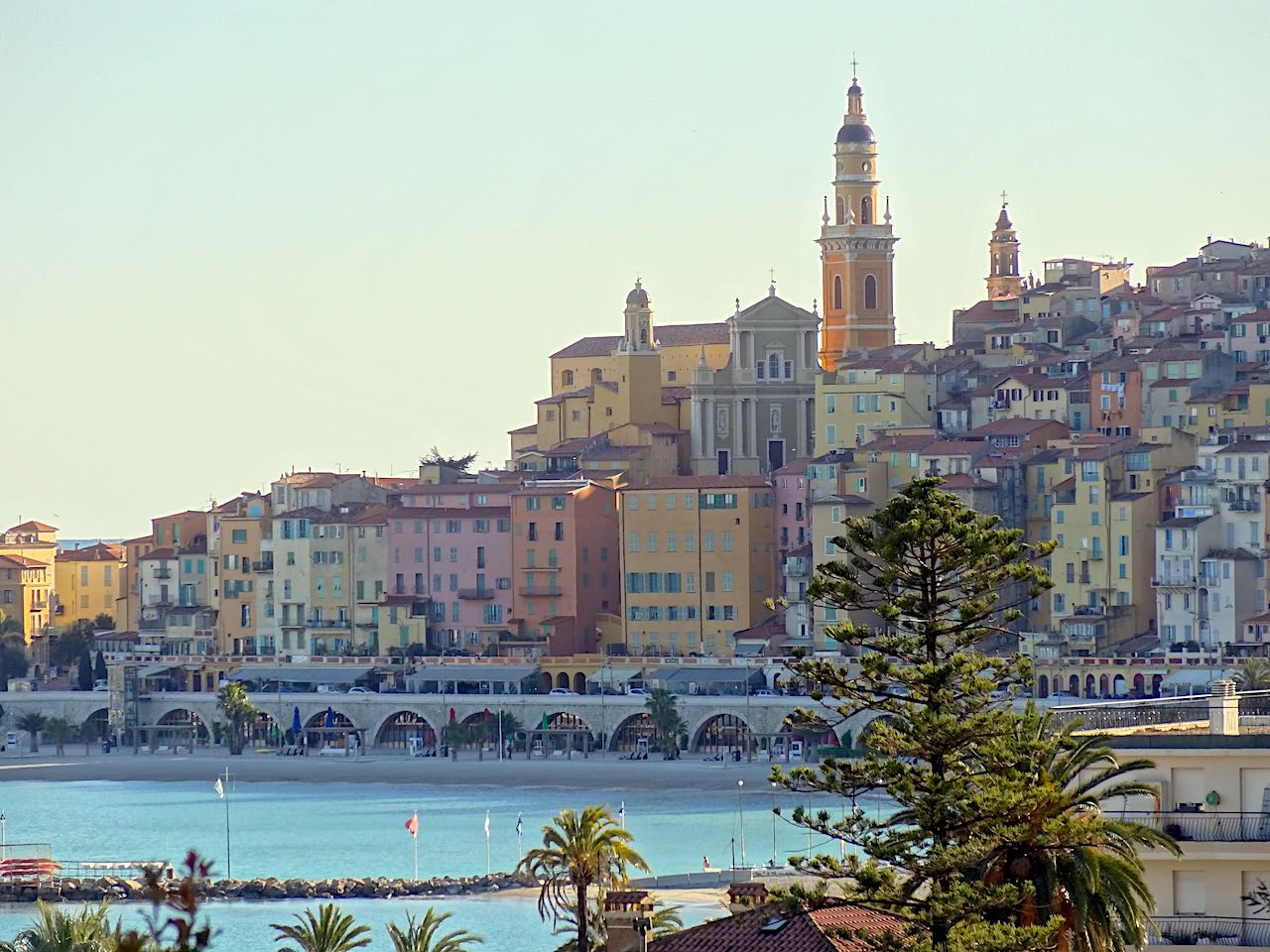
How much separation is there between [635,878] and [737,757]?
29.3 metres

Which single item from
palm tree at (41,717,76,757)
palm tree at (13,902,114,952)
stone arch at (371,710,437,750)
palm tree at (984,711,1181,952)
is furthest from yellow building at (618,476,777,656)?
palm tree at (984,711,1181,952)

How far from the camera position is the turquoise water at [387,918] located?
58.1 meters

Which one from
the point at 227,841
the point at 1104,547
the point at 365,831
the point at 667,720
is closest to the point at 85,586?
the point at 667,720

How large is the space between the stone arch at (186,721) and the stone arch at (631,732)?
15.4 m

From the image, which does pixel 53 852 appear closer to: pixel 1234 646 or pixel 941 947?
pixel 1234 646

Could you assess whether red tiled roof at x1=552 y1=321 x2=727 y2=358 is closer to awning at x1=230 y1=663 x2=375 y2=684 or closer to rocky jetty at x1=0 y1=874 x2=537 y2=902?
awning at x1=230 y1=663 x2=375 y2=684

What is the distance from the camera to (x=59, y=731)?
106m

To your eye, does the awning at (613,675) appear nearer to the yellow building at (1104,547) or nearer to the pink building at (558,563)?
the pink building at (558,563)

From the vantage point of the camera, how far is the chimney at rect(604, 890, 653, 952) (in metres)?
27.4

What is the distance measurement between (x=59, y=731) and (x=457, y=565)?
45.2 ft

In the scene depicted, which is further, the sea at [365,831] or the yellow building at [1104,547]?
the yellow building at [1104,547]

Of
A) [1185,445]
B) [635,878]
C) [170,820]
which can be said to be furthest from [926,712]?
[1185,445]

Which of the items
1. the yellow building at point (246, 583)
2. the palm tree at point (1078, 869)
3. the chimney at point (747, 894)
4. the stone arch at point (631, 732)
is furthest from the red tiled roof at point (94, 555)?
the palm tree at point (1078, 869)

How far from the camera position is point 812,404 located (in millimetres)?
112188
